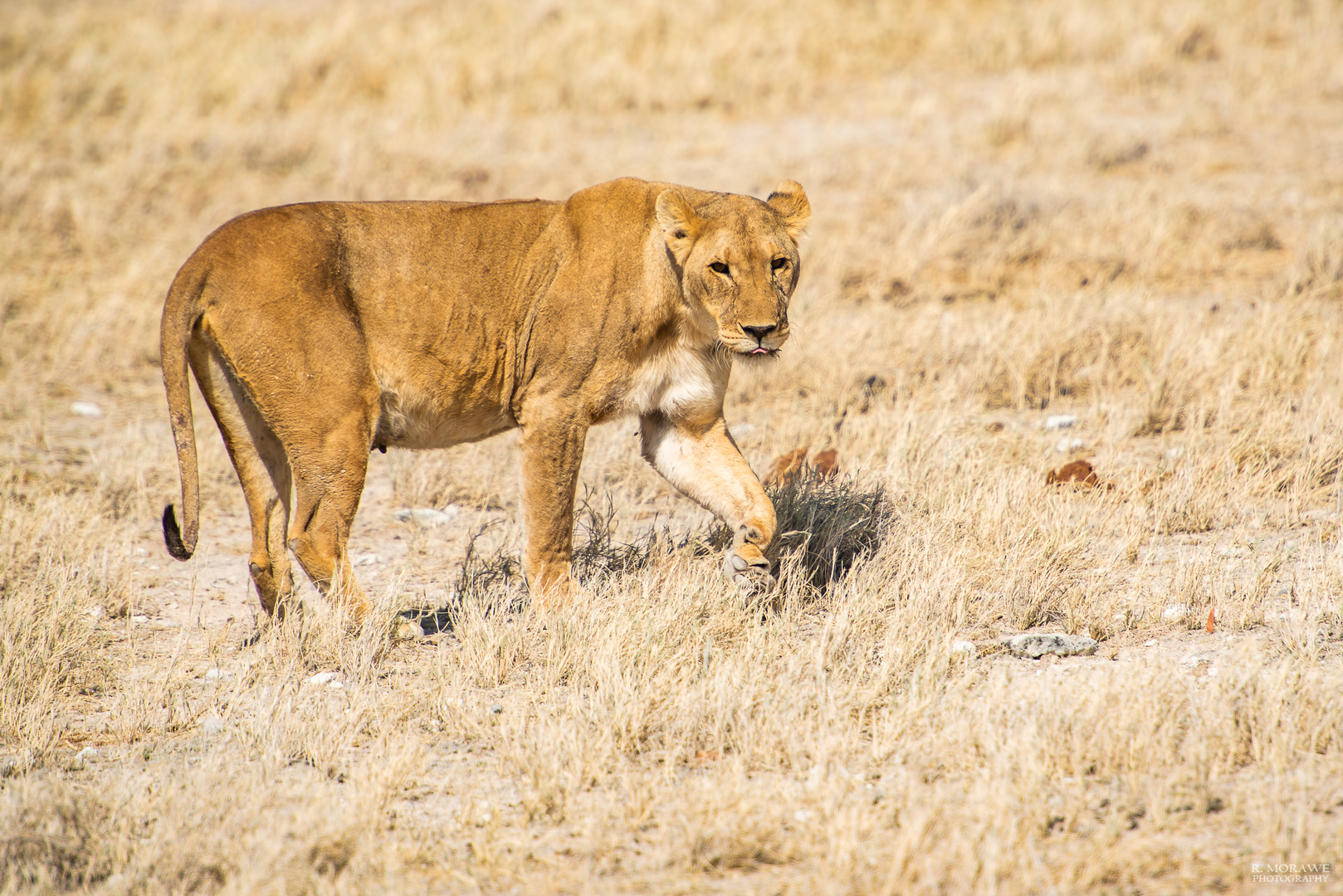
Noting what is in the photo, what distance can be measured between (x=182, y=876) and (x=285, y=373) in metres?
1.91

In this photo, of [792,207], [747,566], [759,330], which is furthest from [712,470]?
[792,207]

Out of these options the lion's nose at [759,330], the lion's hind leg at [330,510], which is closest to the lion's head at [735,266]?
the lion's nose at [759,330]

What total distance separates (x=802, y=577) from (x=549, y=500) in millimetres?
1093

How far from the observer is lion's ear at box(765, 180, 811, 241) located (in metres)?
5.00

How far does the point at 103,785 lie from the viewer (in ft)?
12.1

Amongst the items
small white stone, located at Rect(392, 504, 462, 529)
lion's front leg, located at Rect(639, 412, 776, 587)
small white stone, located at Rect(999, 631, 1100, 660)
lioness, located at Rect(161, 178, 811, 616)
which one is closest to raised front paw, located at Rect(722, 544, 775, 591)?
lioness, located at Rect(161, 178, 811, 616)

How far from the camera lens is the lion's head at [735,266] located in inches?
176

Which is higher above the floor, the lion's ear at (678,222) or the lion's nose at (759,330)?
the lion's ear at (678,222)

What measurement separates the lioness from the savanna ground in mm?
427

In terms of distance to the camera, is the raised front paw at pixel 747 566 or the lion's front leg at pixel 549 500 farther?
the lion's front leg at pixel 549 500

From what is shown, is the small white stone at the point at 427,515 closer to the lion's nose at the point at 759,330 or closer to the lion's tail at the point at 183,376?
the lion's tail at the point at 183,376

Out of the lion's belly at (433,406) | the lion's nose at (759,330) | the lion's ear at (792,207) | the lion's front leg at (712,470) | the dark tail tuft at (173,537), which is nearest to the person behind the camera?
the lion's nose at (759,330)

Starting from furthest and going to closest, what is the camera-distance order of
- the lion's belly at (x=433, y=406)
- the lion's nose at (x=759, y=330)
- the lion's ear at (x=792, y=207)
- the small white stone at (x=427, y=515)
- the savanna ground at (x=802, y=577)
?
1. the small white stone at (x=427, y=515)
2. the lion's ear at (x=792, y=207)
3. the lion's belly at (x=433, y=406)
4. the lion's nose at (x=759, y=330)
5. the savanna ground at (x=802, y=577)

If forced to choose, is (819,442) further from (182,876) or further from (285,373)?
(182,876)
